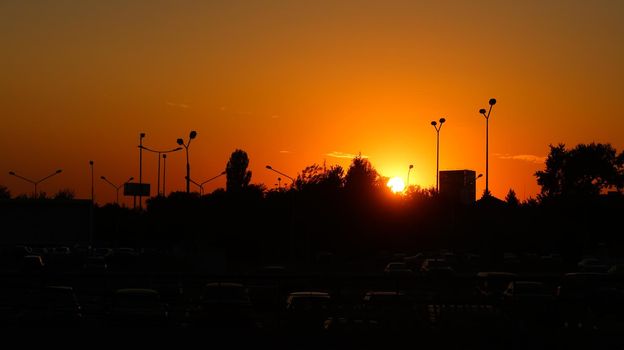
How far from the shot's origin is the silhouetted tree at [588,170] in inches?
5010

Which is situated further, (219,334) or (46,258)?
(46,258)

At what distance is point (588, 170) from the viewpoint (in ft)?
419

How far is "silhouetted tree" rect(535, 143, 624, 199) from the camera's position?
127 m

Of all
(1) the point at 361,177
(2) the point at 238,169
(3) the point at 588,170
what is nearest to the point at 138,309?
(1) the point at 361,177

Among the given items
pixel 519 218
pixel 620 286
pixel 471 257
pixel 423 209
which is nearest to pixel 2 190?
pixel 423 209

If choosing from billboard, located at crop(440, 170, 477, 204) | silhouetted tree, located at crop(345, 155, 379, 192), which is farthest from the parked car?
billboard, located at crop(440, 170, 477, 204)

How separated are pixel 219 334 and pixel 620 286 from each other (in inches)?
723

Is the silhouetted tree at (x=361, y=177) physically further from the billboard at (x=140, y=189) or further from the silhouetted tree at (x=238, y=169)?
the silhouetted tree at (x=238, y=169)

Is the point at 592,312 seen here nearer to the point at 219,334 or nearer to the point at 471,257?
the point at 219,334

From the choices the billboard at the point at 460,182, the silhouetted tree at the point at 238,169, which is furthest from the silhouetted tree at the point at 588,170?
the silhouetted tree at the point at 238,169

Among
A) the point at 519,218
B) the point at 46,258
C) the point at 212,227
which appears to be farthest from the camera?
the point at 519,218

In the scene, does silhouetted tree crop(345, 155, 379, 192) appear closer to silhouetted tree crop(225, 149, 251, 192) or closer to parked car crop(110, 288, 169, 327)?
silhouetted tree crop(225, 149, 251, 192)

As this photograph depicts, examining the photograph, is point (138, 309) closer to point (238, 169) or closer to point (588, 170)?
point (588, 170)

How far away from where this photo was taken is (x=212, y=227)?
257 ft
